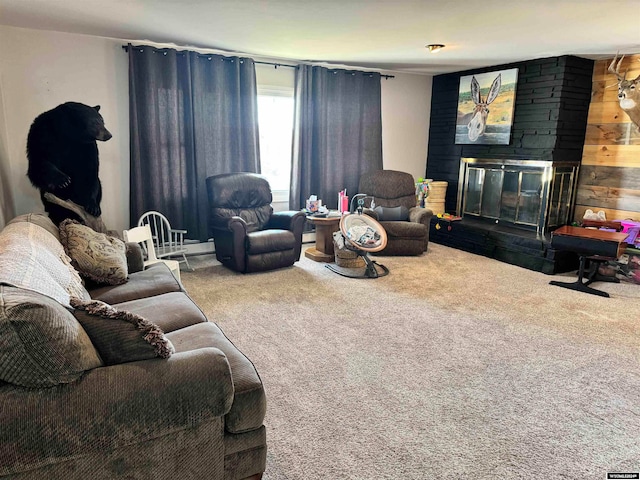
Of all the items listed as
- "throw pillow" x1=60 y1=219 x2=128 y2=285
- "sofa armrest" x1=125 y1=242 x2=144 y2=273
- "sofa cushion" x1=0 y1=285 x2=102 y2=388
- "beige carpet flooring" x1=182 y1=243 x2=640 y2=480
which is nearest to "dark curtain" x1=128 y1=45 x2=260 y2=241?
"beige carpet flooring" x1=182 y1=243 x2=640 y2=480

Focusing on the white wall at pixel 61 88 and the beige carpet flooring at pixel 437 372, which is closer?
the beige carpet flooring at pixel 437 372

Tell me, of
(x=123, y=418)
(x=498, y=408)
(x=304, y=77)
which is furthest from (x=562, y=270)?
(x=123, y=418)

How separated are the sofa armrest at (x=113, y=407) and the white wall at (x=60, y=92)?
9.09ft

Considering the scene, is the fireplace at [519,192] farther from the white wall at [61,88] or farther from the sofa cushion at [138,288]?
the white wall at [61,88]

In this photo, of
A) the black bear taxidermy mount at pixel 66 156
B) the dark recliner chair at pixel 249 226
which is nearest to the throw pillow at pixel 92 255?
the black bear taxidermy mount at pixel 66 156

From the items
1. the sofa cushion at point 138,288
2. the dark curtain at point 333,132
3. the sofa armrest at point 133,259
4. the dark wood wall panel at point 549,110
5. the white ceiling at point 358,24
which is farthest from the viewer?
the dark curtain at point 333,132

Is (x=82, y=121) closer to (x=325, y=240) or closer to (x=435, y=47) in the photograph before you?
(x=325, y=240)

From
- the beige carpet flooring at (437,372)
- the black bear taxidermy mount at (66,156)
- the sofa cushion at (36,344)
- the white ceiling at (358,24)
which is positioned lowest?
the beige carpet flooring at (437,372)

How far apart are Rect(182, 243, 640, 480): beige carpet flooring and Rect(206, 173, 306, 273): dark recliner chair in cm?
22

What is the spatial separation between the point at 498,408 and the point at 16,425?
6.98 feet

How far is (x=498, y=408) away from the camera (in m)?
2.28

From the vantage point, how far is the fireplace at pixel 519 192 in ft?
16.7

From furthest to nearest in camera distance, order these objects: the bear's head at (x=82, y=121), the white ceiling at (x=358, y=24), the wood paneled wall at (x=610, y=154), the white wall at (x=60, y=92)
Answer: the wood paneled wall at (x=610, y=154) → the white wall at (x=60, y=92) → the bear's head at (x=82, y=121) → the white ceiling at (x=358, y=24)

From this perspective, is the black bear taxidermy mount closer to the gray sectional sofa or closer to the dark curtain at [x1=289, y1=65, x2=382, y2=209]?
the gray sectional sofa
